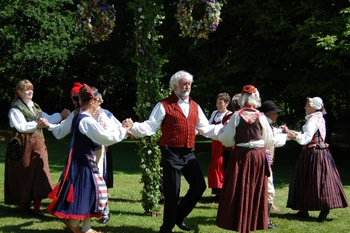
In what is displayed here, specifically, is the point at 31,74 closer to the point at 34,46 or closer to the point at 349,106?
the point at 34,46

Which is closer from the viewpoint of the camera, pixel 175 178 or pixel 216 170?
pixel 175 178

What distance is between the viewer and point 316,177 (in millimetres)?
7191

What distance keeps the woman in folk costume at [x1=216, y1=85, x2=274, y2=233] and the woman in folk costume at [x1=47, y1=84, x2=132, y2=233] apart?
1282mm

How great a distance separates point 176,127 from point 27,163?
243 centimetres

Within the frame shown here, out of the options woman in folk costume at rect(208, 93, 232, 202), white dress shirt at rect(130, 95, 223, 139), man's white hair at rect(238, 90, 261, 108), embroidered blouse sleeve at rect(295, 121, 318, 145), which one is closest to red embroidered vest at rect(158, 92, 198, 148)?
white dress shirt at rect(130, 95, 223, 139)

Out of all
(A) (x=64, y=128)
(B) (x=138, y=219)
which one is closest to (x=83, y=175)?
(A) (x=64, y=128)

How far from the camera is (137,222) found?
265 inches

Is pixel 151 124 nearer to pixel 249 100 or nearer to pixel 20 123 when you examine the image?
pixel 249 100

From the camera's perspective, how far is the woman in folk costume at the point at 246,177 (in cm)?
560

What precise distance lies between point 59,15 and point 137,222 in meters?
18.7

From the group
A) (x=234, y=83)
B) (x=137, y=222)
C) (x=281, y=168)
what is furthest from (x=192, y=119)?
(x=234, y=83)

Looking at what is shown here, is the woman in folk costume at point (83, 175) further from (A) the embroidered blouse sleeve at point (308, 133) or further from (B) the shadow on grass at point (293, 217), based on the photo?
(B) the shadow on grass at point (293, 217)

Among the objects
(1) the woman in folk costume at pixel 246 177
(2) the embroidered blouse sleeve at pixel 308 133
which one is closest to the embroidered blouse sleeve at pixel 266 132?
(1) the woman in folk costume at pixel 246 177

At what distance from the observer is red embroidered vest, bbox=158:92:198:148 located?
5957 millimetres
